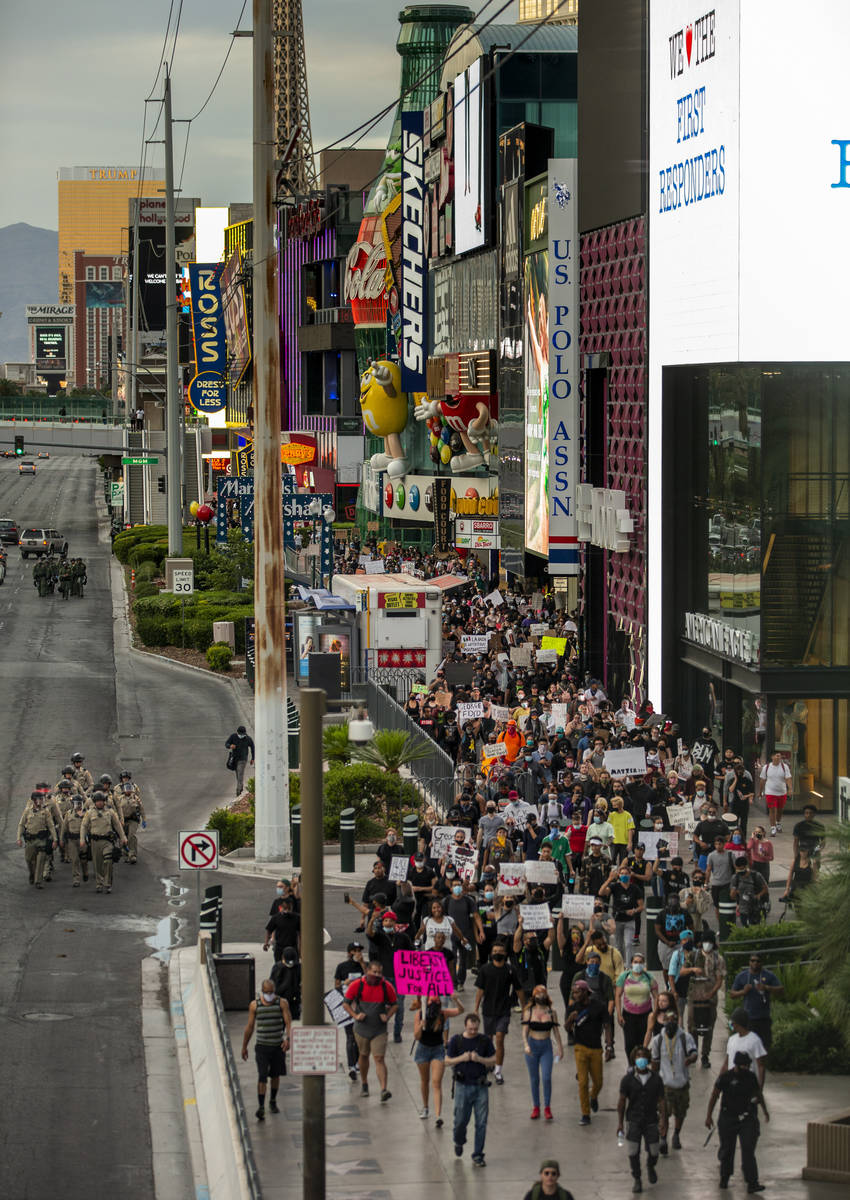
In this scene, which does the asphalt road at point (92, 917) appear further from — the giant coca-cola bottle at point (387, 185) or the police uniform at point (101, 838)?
the giant coca-cola bottle at point (387, 185)

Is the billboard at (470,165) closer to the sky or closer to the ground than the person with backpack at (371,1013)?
closer to the sky

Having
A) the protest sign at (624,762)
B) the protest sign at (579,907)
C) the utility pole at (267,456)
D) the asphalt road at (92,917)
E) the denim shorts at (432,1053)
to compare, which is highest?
the utility pole at (267,456)

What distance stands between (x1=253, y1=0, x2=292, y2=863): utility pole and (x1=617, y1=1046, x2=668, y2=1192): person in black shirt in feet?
43.9

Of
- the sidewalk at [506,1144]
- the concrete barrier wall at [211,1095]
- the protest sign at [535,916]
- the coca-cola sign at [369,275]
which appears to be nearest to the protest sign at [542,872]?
the protest sign at [535,916]

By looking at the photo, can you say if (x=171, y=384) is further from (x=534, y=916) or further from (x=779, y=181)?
(x=534, y=916)

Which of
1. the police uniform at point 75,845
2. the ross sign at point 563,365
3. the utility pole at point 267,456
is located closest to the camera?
the police uniform at point 75,845

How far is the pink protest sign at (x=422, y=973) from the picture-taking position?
17.1 meters

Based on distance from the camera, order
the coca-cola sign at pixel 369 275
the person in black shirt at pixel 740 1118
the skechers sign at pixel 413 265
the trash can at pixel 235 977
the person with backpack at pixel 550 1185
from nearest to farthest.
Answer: the person with backpack at pixel 550 1185 → the person in black shirt at pixel 740 1118 → the trash can at pixel 235 977 → the skechers sign at pixel 413 265 → the coca-cola sign at pixel 369 275

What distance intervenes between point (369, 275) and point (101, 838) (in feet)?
190

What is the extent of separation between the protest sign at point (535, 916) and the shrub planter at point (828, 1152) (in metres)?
4.54

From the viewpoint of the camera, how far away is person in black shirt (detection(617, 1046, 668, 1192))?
47.8ft

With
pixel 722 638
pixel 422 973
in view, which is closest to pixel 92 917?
pixel 422 973

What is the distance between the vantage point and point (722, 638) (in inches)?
1331

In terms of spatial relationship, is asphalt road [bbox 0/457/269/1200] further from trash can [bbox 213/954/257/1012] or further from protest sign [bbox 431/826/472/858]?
protest sign [bbox 431/826/472/858]
